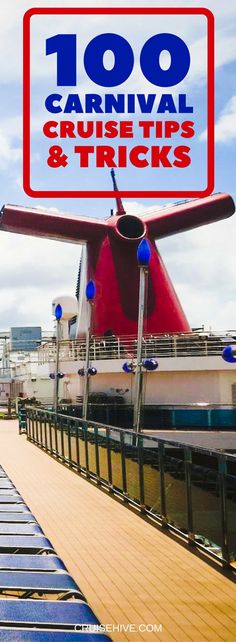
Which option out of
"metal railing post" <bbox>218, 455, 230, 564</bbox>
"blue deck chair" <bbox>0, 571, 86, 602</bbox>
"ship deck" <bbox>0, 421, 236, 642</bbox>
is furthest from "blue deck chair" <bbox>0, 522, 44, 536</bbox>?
"metal railing post" <bbox>218, 455, 230, 564</bbox>

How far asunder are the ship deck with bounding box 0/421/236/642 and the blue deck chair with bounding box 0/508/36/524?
2.04ft

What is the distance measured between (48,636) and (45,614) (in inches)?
11.8

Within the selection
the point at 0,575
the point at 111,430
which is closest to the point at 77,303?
the point at 111,430

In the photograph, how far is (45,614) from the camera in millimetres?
3377

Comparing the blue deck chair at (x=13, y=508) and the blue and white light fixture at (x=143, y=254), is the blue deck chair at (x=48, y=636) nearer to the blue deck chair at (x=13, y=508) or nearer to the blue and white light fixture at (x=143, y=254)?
the blue deck chair at (x=13, y=508)

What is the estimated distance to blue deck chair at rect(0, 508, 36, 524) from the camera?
5953 mm

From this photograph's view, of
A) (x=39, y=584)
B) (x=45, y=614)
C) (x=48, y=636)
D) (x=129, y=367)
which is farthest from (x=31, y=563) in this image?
(x=129, y=367)

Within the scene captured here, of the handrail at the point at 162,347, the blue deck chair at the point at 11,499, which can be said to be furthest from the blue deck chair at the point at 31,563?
the handrail at the point at 162,347

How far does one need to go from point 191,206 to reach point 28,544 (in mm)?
33131

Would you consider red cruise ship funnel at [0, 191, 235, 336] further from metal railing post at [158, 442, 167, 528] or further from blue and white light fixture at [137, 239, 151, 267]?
metal railing post at [158, 442, 167, 528]

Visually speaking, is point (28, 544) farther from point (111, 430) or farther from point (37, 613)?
point (111, 430)

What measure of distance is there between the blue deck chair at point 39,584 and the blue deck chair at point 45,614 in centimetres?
22

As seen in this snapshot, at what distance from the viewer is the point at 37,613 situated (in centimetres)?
340

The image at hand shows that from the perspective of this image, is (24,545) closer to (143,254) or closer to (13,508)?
(13,508)
